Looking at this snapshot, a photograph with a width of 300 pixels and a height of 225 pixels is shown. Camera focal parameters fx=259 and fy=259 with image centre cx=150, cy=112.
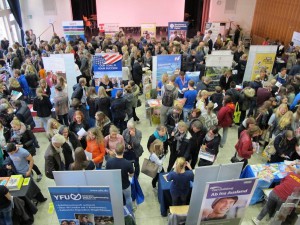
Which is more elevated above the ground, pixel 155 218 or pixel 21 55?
pixel 21 55

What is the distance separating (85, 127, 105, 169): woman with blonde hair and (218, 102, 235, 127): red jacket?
110 inches

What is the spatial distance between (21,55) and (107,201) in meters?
8.33

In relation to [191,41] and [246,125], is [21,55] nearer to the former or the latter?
[191,41]

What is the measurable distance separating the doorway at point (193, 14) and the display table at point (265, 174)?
1407 cm

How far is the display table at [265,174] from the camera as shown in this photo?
181 inches

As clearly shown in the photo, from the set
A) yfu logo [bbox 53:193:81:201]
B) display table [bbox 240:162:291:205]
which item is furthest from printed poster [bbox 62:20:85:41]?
yfu logo [bbox 53:193:81:201]

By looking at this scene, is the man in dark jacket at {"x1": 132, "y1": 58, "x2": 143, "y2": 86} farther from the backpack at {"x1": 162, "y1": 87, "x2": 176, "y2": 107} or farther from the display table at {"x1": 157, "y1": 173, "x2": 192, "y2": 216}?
the display table at {"x1": 157, "y1": 173, "x2": 192, "y2": 216}

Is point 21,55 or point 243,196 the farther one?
point 21,55

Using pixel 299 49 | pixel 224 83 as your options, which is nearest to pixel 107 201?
pixel 224 83

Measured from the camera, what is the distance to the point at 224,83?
24.4 feet

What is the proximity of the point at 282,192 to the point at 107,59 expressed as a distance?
5.66 m

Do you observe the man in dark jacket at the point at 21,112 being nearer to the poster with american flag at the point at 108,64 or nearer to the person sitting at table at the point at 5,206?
the person sitting at table at the point at 5,206

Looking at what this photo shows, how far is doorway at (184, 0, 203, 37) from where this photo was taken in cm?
1785

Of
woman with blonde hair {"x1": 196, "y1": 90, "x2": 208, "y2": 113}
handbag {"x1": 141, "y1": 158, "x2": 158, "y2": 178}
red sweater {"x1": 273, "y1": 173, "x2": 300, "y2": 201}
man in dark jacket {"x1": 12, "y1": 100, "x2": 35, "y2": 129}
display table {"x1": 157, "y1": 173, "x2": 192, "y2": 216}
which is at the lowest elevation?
display table {"x1": 157, "y1": 173, "x2": 192, "y2": 216}
